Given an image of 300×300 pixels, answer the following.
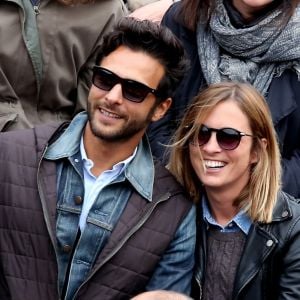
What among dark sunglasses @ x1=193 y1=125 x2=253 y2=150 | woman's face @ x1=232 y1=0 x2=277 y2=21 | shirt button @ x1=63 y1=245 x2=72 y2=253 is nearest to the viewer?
shirt button @ x1=63 y1=245 x2=72 y2=253

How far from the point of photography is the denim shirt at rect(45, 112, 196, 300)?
3.23 metres

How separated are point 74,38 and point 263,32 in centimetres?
87

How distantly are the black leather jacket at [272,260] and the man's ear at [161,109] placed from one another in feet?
2.00

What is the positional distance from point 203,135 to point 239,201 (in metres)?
0.33

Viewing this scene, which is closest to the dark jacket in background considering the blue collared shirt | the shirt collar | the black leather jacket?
the blue collared shirt

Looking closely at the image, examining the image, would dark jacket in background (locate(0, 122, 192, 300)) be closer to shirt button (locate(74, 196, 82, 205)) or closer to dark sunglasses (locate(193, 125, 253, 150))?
shirt button (locate(74, 196, 82, 205))

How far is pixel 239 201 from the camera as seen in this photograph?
345cm

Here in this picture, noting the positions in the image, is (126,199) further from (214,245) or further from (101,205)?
(214,245)

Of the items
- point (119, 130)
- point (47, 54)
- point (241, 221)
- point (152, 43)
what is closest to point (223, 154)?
point (241, 221)

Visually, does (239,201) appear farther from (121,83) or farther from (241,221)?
(121,83)

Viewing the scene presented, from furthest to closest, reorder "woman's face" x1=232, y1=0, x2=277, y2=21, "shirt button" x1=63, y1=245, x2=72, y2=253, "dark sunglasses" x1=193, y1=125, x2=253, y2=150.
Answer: "woman's face" x1=232, y1=0, x2=277, y2=21 → "dark sunglasses" x1=193, y1=125, x2=253, y2=150 → "shirt button" x1=63, y1=245, x2=72, y2=253

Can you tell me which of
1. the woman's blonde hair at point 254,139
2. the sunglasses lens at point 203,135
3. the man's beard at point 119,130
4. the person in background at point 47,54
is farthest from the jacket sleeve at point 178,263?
the person in background at point 47,54

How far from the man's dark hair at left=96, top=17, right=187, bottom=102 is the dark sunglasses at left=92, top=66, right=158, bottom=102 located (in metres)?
0.12

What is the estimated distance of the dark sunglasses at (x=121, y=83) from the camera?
10.6 feet
